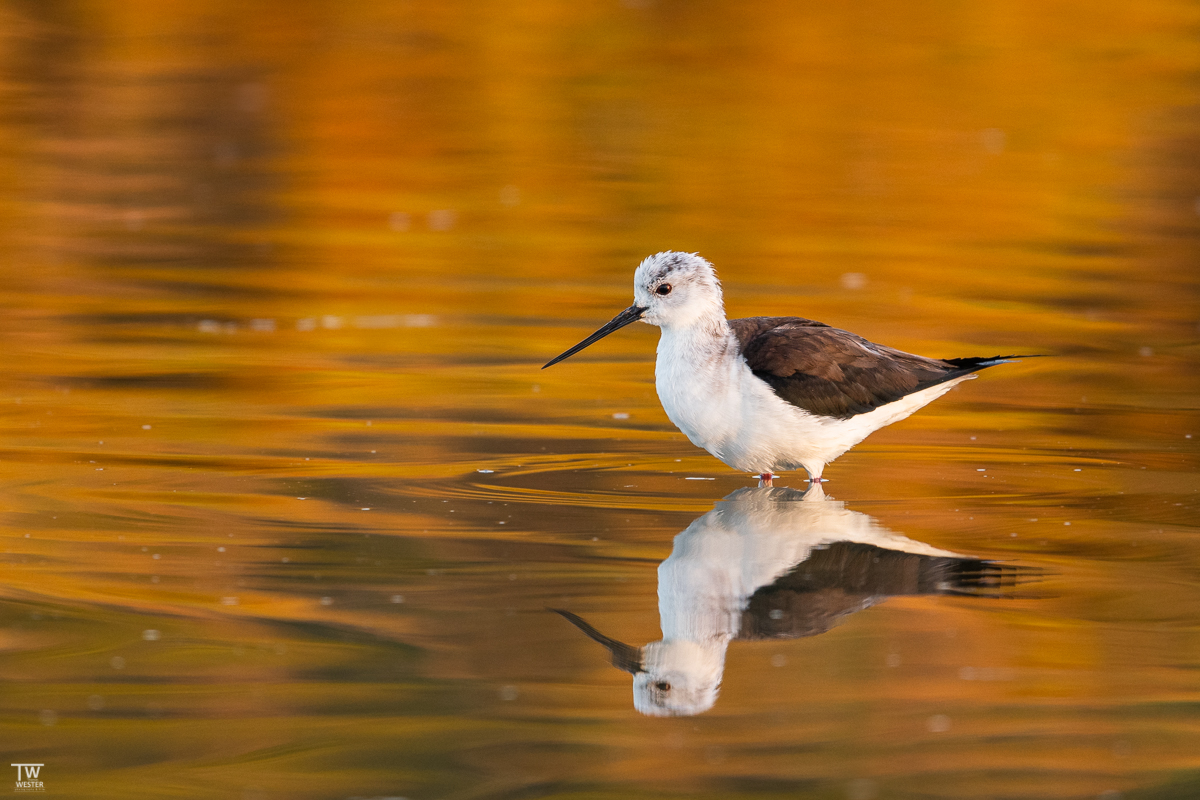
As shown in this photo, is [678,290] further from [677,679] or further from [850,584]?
[677,679]

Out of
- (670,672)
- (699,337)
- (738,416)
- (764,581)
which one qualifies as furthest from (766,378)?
(670,672)

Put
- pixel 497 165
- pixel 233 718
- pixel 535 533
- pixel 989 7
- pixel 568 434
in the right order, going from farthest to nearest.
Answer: pixel 989 7
pixel 497 165
pixel 568 434
pixel 535 533
pixel 233 718

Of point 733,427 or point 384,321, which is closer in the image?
point 733,427

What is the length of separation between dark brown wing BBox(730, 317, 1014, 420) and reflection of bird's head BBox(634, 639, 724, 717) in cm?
232

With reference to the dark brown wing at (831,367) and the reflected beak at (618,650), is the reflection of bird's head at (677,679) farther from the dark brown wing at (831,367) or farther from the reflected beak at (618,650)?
the dark brown wing at (831,367)

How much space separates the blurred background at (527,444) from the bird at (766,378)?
304mm

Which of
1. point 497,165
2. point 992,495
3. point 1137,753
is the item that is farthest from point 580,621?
point 497,165

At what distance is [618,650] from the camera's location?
5395 mm

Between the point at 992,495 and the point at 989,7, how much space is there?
84.9ft

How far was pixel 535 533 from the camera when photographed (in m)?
6.75

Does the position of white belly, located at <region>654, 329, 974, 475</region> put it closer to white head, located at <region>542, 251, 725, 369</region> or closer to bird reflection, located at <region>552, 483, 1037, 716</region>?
white head, located at <region>542, 251, 725, 369</region>

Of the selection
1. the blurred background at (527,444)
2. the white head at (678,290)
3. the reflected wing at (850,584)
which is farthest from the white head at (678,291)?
the reflected wing at (850,584)

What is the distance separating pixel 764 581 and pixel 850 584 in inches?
12.2

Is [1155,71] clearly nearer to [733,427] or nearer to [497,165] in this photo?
[497,165]
